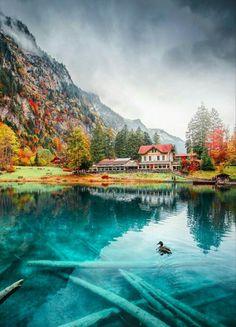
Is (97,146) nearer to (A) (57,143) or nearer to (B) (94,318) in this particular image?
(A) (57,143)

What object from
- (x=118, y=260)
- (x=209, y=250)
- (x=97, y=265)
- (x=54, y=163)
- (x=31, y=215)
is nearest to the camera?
(x=97, y=265)

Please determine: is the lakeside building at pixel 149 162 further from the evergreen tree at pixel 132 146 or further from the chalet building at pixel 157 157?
the evergreen tree at pixel 132 146

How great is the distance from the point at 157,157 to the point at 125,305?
76597mm

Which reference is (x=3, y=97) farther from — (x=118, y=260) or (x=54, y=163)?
(x=118, y=260)

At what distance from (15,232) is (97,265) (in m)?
9.40

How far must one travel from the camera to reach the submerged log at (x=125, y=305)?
7.13 meters

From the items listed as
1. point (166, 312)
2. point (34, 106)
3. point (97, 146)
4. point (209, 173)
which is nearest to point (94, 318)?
point (166, 312)

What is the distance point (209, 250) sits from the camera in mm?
14008

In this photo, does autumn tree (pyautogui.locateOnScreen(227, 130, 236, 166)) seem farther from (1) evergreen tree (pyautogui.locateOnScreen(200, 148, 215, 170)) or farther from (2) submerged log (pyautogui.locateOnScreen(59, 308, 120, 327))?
(2) submerged log (pyautogui.locateOnScreen(59, 308, 120, 327))

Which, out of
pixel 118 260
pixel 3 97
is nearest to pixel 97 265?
pixel 118 260

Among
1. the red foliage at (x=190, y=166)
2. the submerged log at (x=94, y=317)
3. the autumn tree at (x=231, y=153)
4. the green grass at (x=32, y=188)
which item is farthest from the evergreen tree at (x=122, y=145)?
the submerged log at (x=94, y=317)

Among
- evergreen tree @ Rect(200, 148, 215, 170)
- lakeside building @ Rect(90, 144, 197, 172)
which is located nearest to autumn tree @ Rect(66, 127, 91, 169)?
lakeside building @ Rect(90, 144, 197, 172)

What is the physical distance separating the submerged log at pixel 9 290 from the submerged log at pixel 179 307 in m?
5.12

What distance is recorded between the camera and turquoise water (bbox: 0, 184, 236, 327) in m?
8.20
